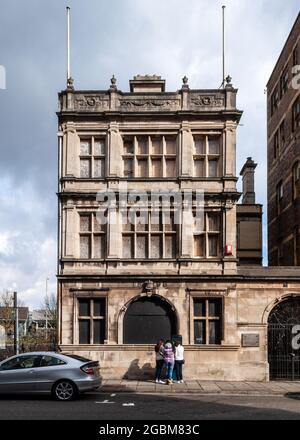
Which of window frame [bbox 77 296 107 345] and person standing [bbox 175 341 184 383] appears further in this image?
window frame [bbox 77 296 107 345]

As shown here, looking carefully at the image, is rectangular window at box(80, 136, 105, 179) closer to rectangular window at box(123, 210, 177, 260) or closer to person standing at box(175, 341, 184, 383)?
rectangular window at box(123, 210, 177, 260)

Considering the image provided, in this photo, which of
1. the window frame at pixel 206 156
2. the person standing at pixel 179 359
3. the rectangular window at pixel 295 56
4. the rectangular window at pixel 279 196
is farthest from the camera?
the rectangular window at pixel 279 196

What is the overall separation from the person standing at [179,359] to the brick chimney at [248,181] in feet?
60.9

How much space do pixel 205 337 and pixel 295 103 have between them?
15486 mm

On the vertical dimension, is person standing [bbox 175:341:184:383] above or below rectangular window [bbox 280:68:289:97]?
below

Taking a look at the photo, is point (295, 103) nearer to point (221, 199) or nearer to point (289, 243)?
point (289, 243)

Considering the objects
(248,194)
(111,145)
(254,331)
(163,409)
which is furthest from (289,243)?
(163,409)

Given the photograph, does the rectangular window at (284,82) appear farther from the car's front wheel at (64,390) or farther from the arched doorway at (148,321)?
the car's front wheel at (64,390)

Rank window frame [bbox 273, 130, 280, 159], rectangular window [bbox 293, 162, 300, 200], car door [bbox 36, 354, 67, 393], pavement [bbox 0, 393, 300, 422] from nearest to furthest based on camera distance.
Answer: pavement [bbox 0, 393, 300, 422] → car door [bbox 36, 354, 67, 393] → rectangular window [bbox 293, 162, 300, 200] → window frame [bbox 273, 130, 280, 159]

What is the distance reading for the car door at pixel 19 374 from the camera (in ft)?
59.8

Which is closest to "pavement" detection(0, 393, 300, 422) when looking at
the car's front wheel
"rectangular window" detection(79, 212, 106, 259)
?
the car's front wheel

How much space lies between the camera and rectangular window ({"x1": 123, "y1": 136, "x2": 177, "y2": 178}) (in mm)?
26953

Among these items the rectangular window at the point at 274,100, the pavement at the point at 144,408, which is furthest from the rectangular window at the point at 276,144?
the pavement at the point at 144,408

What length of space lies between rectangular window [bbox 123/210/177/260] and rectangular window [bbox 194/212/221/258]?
102 centimetres
